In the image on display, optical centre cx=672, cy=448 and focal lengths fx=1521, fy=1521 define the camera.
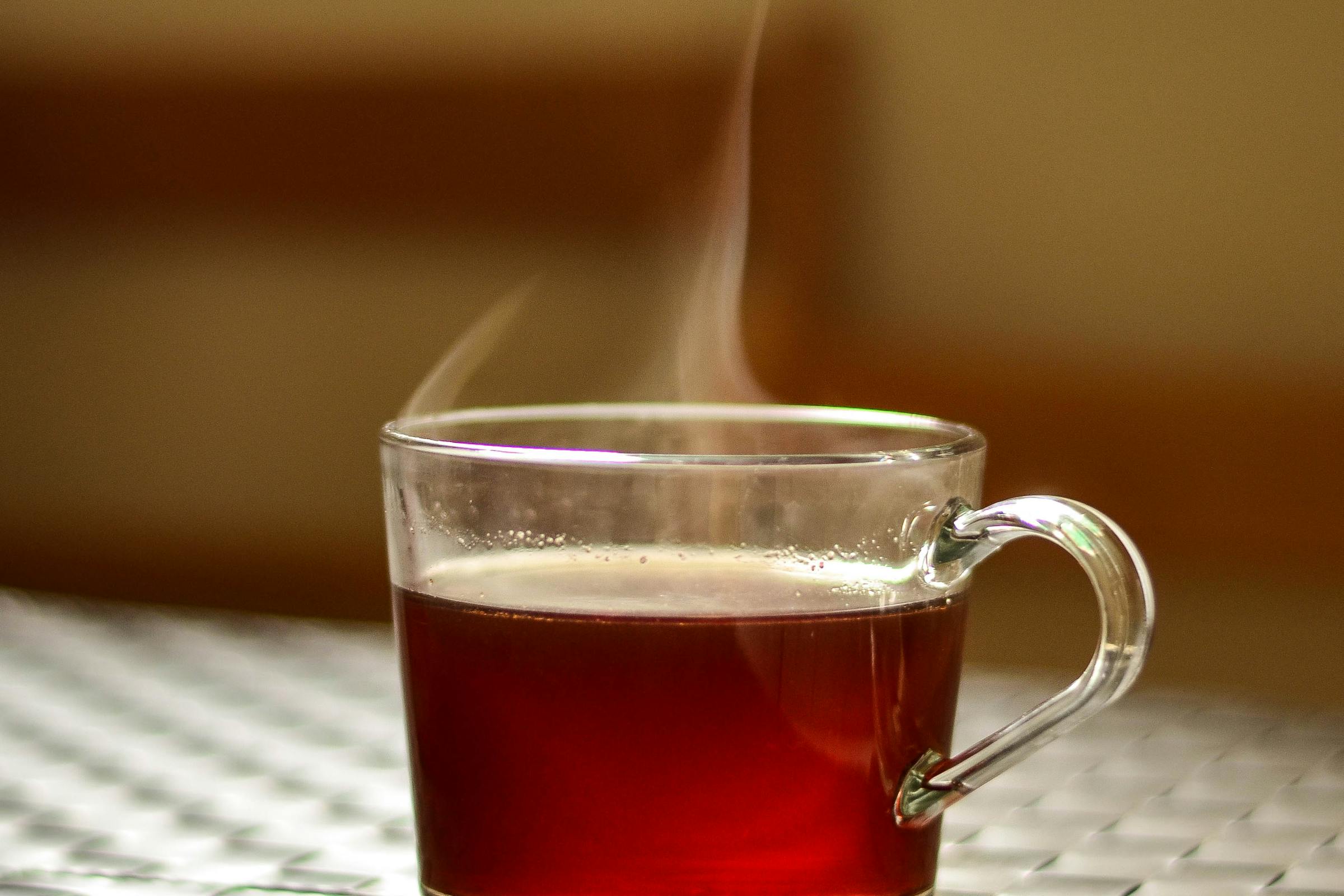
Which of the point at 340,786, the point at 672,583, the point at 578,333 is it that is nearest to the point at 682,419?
the point at 672,583

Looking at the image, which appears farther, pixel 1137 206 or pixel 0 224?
pixel 0 224

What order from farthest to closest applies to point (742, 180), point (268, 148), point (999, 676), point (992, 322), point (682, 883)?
point (268, 148), point (992, 322), point (999, 676), point (742, 180), point (682, 883)

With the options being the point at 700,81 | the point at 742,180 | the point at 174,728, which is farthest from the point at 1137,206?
the point at 174,728

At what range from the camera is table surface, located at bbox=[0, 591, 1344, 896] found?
1.95ft

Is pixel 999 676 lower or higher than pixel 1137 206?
lower

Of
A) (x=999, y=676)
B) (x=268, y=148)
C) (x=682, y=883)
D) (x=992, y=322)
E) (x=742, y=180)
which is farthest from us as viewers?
(x=268, y=148)

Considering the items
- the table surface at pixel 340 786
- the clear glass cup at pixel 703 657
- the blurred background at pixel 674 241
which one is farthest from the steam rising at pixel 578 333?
the clear glass cup at pixel 703 657

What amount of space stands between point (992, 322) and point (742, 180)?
1183 millimetres

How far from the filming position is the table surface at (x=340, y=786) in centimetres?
59

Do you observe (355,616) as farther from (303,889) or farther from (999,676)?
(303,889)

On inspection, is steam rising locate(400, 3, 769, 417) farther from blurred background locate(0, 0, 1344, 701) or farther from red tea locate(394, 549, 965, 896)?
red tea locate(394, 549, 965, 896)

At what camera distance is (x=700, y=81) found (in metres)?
1.90

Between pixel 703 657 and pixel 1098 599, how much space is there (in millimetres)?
141

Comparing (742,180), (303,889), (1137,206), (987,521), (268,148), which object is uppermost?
(268,148)
